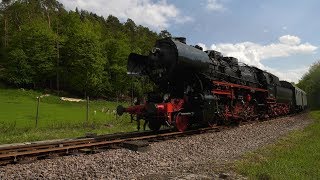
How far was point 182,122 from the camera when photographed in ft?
55.6

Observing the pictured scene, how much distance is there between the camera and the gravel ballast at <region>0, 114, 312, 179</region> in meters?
8.55

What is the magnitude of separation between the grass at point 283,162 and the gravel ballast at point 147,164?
0.51 metres

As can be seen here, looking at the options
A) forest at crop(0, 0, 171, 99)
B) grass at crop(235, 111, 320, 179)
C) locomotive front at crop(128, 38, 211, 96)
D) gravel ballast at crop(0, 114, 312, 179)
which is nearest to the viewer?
gravel ballast at crop(0, 114, 312, 179)

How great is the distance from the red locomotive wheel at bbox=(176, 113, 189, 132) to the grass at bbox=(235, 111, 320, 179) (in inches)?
172

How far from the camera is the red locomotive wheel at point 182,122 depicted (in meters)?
16.5

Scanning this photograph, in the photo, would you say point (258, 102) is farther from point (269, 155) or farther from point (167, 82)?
point (269, 155)

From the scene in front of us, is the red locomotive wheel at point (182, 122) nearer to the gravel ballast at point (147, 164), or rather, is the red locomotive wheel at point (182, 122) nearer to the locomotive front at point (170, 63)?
the locomotive front at point (170, 63)

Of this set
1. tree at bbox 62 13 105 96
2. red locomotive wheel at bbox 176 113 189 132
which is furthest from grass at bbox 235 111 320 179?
tree at bbox 62 13 105 96

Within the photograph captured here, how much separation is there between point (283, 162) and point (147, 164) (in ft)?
12.2

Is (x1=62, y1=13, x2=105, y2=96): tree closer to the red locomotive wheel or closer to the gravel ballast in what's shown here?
the red locomotive wheel

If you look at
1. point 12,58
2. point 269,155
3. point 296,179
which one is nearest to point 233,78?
point 269,155

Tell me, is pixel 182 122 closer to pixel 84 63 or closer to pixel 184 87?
pixel 184 87

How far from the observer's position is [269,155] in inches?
455

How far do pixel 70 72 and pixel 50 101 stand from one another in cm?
1227
